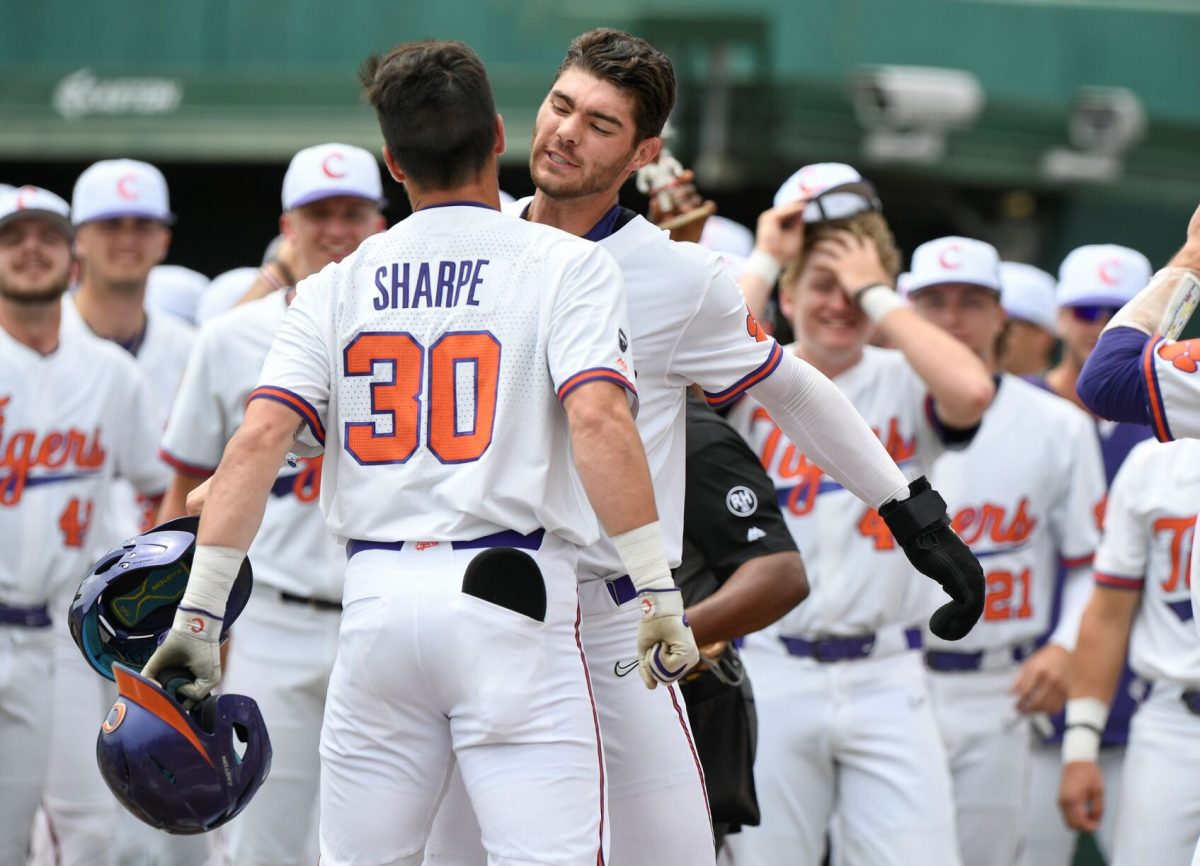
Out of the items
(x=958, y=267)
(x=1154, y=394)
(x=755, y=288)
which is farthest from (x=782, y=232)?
(x=1154, y=394)

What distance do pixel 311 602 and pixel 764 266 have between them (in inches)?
75.8

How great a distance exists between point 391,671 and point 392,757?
0.62 feet

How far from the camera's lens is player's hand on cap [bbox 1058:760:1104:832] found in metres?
6.30

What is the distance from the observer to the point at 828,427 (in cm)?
426

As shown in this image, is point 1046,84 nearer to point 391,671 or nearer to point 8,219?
point 8,219

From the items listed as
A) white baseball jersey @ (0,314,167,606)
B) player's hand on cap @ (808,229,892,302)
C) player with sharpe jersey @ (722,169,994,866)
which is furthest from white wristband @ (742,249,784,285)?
white baseball jersey @ (0,314,167,606)

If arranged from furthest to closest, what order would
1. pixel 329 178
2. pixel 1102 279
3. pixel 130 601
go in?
1. pixel 1102 279
2. pixel 329 178
3. pixel 130 601

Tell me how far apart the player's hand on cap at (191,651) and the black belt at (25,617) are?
313cm

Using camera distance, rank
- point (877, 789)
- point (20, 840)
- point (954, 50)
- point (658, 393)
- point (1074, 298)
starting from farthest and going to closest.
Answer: point (954, 50)
point (1074, 298)
point (20, 840)
point (877, 789)
point (658, 393)

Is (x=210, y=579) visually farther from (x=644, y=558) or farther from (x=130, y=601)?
(x=644, y=558)

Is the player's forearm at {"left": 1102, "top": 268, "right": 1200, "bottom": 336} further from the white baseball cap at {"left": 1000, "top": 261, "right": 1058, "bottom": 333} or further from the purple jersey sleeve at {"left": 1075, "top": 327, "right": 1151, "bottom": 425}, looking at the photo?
the white baseball cap at {"left": 1000, "top": 261, "right": 1058, "bottom": 333}

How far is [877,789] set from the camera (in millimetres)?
5527

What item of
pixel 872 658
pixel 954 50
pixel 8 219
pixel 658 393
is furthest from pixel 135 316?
pixel 954 50

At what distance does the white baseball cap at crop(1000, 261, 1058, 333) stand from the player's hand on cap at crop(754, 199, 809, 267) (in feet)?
9.64
